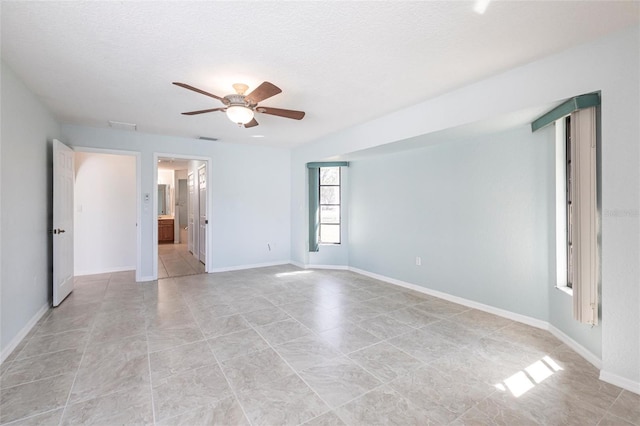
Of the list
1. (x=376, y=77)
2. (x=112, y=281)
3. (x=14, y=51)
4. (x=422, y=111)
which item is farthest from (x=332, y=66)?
(x=112, y=281)

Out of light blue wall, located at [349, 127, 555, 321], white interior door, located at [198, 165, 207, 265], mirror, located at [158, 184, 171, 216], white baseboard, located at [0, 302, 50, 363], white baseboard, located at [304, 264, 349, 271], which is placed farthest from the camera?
mirror, located at [158, 184, 171, 216]

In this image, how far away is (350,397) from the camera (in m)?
1.93

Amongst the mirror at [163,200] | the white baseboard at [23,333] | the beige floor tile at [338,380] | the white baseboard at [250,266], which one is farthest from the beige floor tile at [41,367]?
the mirror at [163,200]

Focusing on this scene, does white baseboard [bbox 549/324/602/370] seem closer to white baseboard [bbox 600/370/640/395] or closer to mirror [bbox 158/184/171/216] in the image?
white baseboard [bbox 600/370/640/395]

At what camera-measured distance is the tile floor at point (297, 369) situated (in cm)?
178

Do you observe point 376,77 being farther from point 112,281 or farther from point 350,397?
point 112,281

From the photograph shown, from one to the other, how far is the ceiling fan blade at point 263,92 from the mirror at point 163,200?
9.04 meters

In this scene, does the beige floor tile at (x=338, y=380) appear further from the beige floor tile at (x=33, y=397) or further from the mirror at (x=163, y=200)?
the mirror at (x=163, y=200)

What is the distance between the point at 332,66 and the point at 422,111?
1.42m

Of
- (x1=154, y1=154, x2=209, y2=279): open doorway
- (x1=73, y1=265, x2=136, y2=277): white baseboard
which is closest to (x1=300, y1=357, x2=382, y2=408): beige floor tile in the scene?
Answer: (x1=154, y1=154, x2=209, y2=279): open doorway

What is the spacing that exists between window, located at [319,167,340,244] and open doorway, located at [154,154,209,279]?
2.32m

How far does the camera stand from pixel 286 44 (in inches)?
87.6

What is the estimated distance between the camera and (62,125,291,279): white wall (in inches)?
196

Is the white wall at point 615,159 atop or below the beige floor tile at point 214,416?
atop
